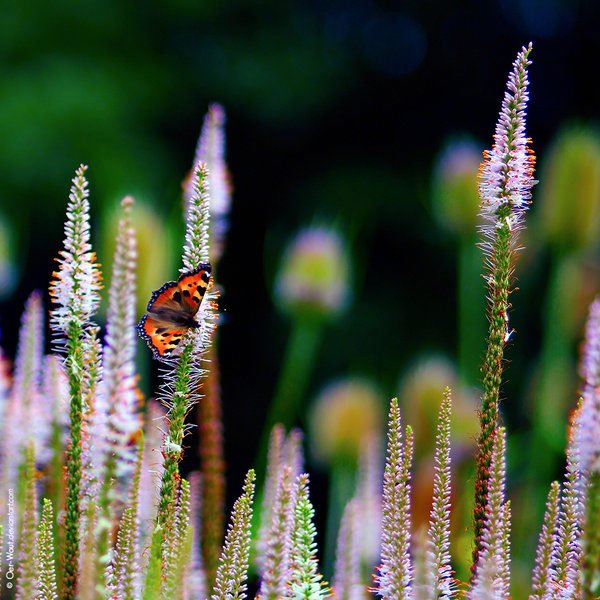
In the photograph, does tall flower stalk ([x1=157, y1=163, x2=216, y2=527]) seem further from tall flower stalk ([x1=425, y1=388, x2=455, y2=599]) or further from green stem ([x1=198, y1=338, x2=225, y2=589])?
green stem ([x1=198, y1=338, x2=225, y2=589])

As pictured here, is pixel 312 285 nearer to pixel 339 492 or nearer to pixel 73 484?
pixel 339 492

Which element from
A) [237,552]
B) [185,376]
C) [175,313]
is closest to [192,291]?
[175,313]

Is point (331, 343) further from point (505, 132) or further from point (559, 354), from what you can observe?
point (505, 132)

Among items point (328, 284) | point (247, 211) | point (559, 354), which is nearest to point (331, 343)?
point (247, 211)

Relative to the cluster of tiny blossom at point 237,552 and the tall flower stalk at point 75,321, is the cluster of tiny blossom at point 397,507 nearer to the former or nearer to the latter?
the cluster of tiny blossom at point 237,552

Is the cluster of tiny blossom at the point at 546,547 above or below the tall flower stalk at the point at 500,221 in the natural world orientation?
below

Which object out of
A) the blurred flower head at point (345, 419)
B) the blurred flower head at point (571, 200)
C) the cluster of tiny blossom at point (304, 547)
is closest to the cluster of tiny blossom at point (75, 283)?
the cluster of tiny blossom at point (304, 547)
